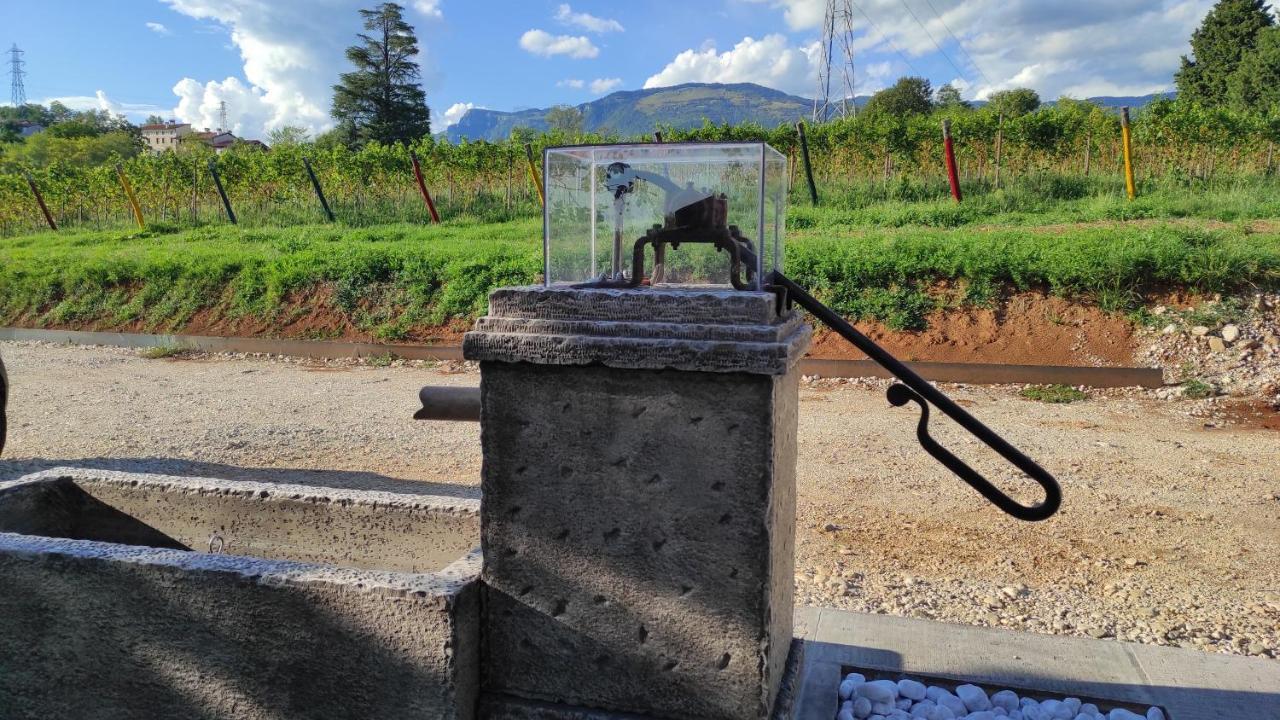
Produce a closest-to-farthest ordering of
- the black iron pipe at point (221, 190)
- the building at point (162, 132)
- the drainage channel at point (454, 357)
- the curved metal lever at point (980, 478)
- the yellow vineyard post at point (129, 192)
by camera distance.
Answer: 1. the curved metal lever at point (980, 478)
2. the drainage channel at point (454, 357)
3. the black iron pipe at point (221, 190)
4. the yellow vineyard post at point (129, 192)
5. the building at point (162, 132)

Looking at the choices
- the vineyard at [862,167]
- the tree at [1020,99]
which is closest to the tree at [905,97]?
the tree at [1020,99]

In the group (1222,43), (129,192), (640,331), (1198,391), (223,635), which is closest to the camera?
(640,331)

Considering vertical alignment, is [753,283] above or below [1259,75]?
below

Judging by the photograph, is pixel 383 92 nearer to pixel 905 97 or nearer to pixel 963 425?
pixel 905 97

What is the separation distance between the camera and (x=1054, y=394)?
25.0 feet

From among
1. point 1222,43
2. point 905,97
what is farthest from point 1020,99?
point 1222,43

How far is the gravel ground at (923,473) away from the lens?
3.82m

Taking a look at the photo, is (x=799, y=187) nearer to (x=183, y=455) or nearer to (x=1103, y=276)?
(x=1103, y=276)

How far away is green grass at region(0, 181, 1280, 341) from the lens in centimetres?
875

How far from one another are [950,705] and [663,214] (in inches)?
64.0

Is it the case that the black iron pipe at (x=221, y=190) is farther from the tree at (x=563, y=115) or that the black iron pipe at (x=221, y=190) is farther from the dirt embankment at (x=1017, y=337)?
the tree at (x=563, y=115)

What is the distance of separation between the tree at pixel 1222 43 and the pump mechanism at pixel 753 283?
3532 cm

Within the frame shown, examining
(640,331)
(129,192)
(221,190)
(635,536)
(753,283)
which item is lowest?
(635,536)

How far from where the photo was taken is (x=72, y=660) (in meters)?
2.29
